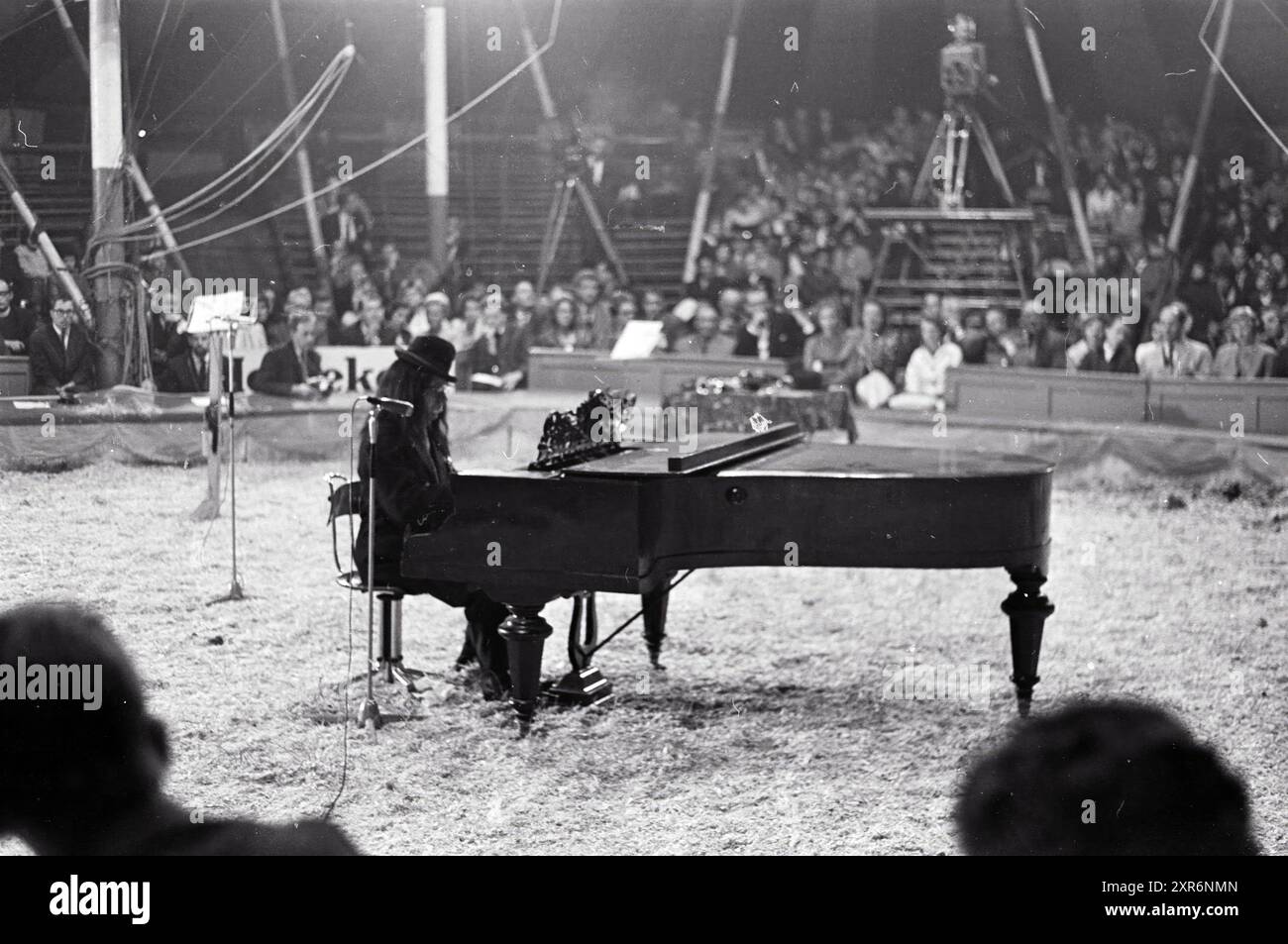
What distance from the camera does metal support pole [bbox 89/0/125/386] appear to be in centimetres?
595

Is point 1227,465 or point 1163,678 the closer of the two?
point 1163,678

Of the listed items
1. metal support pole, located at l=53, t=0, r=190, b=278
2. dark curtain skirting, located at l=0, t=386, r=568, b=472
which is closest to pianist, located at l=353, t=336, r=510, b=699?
dark curtain skirting, located at l=0, t=386, r=568, b=472

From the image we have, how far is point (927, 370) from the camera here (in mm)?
10656

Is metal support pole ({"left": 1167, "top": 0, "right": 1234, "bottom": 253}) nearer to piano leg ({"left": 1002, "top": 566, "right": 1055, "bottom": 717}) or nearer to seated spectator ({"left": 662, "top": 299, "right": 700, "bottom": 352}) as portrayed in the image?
seated spectator ({"left": 662, "top": 299, "right": 700, "bottom": 352})

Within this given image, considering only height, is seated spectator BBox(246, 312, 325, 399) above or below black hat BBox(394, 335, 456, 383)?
below

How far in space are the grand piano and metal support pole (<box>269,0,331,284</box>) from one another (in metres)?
4.05

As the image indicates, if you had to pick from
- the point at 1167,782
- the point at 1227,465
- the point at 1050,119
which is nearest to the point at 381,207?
the point at 1050,119

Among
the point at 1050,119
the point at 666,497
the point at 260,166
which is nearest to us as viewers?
the point at 666,497

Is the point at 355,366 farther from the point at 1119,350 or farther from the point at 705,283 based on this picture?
the point at 1119,350

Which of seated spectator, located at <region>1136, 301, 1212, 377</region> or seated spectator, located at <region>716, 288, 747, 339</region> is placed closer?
seated spectator, located at <region>1136, 301, 1212, 377</region>
